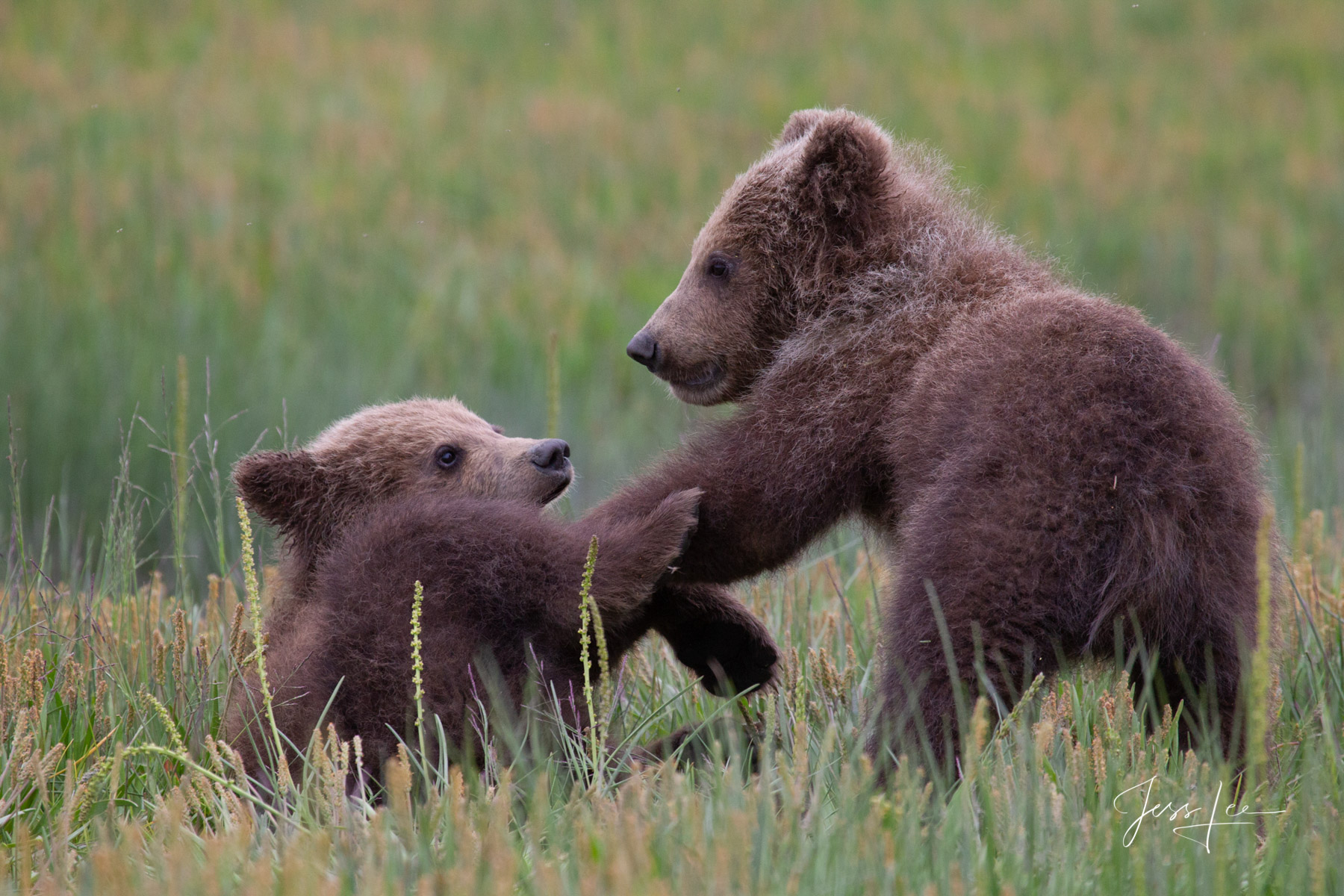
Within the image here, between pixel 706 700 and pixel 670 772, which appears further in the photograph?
pixel 706 700

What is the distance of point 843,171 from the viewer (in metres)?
4.17

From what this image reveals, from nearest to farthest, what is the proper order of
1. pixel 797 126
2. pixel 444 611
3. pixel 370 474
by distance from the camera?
pixel 444 611 < pixel 370 474 < pixel 797 126

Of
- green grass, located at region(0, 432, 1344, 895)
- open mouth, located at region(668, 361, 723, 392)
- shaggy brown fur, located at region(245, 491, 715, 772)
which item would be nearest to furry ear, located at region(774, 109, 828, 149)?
open mouth, located at region(668, 361, 723, 392)

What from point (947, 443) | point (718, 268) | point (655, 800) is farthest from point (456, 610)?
point (718, 268)

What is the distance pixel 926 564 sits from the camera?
3217 millimetres

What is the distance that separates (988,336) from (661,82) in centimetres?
1355

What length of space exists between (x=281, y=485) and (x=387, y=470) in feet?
1.28

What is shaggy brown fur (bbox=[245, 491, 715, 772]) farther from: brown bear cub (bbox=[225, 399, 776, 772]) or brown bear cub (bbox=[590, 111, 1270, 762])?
brown bear cub (bbox=[590, 111, 1270, 762])

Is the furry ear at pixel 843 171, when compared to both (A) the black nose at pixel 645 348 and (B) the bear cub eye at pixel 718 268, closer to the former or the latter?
(B) the bear cub eye at pixel 718 268

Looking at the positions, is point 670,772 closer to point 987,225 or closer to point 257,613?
point 257,613

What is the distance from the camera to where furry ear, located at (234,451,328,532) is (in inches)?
164

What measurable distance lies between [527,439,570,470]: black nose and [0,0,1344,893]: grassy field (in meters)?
0.73

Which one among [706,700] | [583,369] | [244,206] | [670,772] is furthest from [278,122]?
[670,772]

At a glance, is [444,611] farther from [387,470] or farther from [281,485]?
[387,470]
